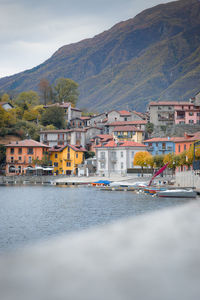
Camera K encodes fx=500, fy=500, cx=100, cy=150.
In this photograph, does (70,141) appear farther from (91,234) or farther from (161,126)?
(91,234)

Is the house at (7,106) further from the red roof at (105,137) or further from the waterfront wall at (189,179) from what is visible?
the waterfront wall at (189,179)

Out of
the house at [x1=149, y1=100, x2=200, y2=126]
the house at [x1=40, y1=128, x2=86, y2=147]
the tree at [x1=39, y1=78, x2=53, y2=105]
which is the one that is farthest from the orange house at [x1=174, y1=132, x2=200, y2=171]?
the tree at [x1=39, y1=78, x2=53, y2=105]

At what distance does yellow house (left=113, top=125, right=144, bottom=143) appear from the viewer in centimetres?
13625

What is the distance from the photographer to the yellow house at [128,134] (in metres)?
136

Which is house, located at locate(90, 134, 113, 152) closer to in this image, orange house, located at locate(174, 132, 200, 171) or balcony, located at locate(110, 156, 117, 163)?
balcony, located at locate(110, 156, 117, 163)

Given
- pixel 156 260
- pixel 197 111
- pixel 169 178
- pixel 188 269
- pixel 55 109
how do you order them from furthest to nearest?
pixel 55 109, pixel 197 111, pixel 169 178, pixel 156 260, pixel 188 269

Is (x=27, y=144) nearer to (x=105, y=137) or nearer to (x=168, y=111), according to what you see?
(x=105, y=137)

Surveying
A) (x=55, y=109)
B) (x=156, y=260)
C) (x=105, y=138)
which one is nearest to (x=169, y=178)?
(x=105, y=138)

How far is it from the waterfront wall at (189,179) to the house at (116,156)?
37.1 m

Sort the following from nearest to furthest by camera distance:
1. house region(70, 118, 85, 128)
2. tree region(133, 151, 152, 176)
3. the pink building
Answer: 1. tree region(133, 151, 152, 176)
2. the pink building
3. house region(70, 118, 85, 128)

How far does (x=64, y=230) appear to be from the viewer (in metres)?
35.9

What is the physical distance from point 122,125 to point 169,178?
48.1 meters

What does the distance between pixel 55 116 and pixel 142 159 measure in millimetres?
50083

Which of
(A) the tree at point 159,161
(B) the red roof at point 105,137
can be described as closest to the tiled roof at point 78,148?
(B) the red roof at point 105,137
